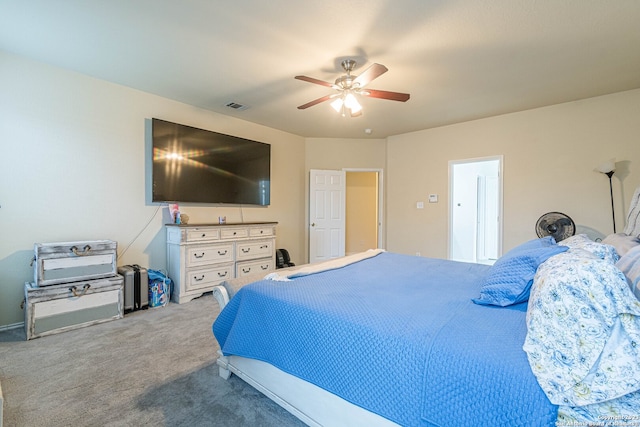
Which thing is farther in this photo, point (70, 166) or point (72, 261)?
point (70, 166)

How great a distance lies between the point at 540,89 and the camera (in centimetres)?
328

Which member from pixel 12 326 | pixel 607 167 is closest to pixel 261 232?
pixel 12 326

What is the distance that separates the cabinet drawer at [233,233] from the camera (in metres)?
3.76

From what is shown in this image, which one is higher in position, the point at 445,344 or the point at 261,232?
the point at 261,232

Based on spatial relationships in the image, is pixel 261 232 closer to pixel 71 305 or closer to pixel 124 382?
pixel 71 305

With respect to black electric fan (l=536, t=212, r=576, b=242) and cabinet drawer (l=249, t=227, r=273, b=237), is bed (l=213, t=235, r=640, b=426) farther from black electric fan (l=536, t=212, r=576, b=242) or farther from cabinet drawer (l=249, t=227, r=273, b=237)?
cabinet drawer (l=249, t=227, r=273, b=237)

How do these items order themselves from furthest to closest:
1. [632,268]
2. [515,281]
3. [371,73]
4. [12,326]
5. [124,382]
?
[12,326] → [371,73] → [124,382] → [515,281] → [632,268]

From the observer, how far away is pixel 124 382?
184 cm

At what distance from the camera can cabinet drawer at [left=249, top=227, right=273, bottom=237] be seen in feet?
13.5

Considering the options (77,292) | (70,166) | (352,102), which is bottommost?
(77,292)

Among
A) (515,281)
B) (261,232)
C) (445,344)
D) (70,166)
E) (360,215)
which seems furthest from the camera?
(360,215)

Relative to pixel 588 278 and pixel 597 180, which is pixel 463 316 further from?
pixel 597 180

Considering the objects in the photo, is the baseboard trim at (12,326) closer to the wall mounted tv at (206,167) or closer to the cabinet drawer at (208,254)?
the cabinet drawer at (208,254)

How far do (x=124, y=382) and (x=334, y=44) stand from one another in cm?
298
